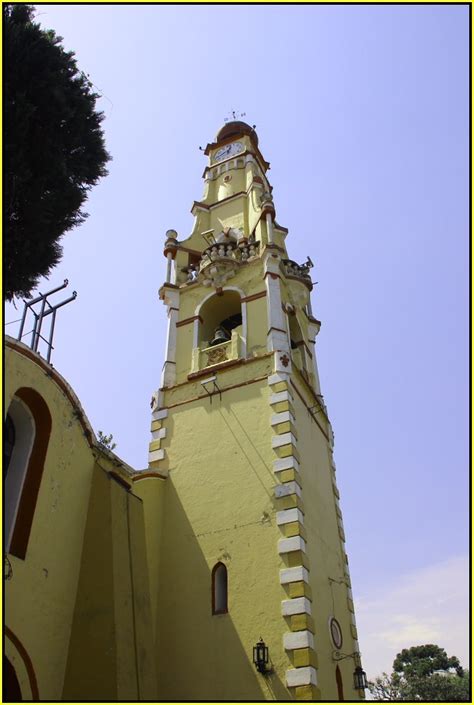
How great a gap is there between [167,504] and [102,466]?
2186mm

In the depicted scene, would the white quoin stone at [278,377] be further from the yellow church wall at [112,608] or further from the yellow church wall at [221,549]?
the yellow church wall at [112,608]

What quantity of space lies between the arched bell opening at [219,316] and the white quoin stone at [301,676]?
349 inches

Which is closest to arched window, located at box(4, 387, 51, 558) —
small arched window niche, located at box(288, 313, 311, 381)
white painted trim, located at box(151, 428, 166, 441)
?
white painted trim, located at box(151, 428, 166, 441)

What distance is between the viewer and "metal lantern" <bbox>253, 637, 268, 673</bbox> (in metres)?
11.1

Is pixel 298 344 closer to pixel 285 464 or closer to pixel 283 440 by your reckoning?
pixel 283 440

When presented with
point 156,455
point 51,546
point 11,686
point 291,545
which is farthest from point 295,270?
point 11,686

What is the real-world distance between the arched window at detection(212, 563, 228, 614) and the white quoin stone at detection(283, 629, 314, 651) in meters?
1.53

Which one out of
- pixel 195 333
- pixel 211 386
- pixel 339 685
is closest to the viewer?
pixel 339 685

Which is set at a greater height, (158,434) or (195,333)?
(195,333)

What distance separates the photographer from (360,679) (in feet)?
43.7

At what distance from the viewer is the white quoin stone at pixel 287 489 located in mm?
12953

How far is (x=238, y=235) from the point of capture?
2056 cm

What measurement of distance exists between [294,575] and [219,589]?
71.8 inches

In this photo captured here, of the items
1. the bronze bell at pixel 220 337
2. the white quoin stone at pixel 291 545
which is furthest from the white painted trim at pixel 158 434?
the white quoin stone at pixel 291 545
